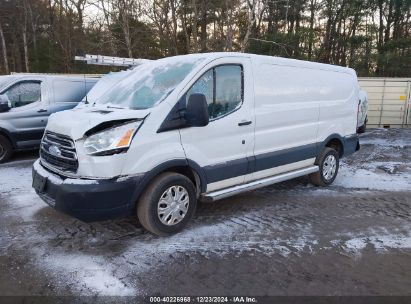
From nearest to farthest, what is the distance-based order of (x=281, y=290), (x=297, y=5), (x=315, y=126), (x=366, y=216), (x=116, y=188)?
(x=281, y=290), (x=116, y=188), (x=366, y=216), (x=315, y=126), (x=297, y=5)

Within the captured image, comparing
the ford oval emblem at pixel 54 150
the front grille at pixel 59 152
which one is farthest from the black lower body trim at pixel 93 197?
the ford oval emblem at pixel 54 150

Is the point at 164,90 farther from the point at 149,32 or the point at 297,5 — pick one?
the point at 297,5

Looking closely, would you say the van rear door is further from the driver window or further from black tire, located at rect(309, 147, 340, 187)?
the driver window

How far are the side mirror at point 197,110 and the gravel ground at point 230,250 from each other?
135 centimetres

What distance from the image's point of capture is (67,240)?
3.99 m

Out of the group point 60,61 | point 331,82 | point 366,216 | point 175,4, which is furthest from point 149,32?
point 366,216

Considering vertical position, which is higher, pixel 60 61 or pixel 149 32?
pixel 149 32

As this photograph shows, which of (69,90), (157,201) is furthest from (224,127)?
(69,90)

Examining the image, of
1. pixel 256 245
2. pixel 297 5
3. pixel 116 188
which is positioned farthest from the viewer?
pixel 297 5

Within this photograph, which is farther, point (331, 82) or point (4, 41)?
point (4, 41)

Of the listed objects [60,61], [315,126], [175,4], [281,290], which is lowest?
[281,290]

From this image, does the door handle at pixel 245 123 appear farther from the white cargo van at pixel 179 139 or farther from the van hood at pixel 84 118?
the van hood at pixel 84 118

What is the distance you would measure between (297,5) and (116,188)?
27.5 meters

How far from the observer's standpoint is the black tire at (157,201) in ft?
12.5
